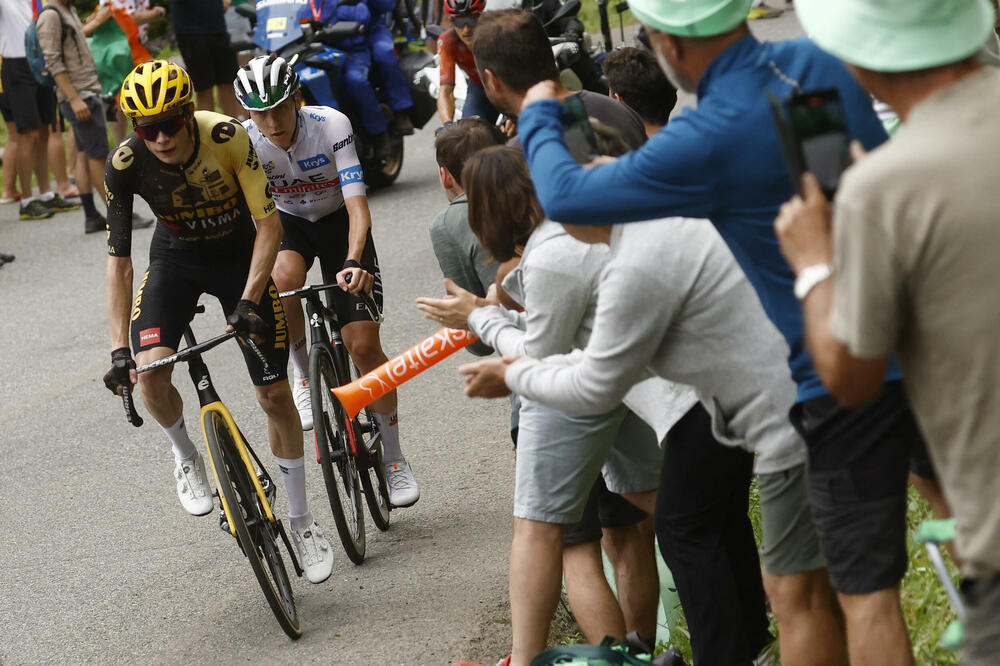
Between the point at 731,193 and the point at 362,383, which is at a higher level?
the point at 731,193

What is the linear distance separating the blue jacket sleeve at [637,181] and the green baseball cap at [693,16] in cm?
22

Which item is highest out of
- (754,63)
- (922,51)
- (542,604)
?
(922,51)

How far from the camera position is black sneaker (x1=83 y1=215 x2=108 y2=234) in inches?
508

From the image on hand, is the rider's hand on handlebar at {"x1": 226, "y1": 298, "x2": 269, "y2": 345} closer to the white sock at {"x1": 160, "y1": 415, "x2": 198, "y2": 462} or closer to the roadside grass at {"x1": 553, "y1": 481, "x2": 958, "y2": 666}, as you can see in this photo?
the white sock at {"x1": 160, "y1": 415, "x2": 198, "y2": 462}

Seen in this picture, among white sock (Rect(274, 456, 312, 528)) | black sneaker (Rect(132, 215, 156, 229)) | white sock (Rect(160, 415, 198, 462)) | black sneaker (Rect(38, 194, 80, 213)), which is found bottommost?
black sneaker (Rect(38, 194, 80, 213))

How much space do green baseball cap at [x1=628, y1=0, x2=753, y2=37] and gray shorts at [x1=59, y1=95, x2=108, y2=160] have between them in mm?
10516

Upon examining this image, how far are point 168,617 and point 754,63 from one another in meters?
3.88

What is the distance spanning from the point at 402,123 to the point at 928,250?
433 inches

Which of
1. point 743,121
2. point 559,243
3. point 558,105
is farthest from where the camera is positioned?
point 559,243

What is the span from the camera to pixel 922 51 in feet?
7.07

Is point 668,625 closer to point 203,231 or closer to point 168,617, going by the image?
point 168,617

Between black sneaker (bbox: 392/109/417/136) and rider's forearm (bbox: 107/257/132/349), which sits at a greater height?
rider's forearm (bbox: 107/257/132/349)

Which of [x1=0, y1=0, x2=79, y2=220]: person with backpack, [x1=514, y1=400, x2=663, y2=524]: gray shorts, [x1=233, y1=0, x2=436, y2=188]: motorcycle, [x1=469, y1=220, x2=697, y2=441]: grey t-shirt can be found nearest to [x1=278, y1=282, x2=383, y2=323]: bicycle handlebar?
[x1=514, y1=400, x2=663, y2=524]: gray shorts

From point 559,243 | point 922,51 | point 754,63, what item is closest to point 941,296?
point 922,51
